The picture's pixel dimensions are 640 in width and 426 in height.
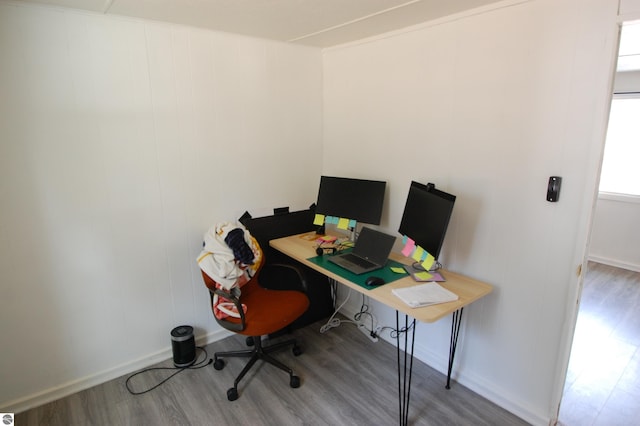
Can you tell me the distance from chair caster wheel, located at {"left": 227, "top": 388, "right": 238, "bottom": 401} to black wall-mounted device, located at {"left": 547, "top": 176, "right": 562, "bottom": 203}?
218 centimetres

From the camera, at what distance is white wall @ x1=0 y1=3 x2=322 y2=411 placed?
207cm

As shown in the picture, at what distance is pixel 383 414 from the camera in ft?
7.14

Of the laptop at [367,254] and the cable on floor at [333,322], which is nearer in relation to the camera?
the laptop at [367,254]

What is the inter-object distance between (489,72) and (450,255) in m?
1.16

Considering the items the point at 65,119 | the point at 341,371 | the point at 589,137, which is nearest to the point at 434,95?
the point at 589,137

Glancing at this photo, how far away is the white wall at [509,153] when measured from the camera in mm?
1775

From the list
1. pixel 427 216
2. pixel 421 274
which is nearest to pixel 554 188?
pixel 427 216

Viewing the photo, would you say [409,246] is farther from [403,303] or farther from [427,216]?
[403,303]

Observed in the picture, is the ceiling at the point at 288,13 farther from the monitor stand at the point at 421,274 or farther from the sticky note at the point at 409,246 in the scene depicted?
the monitor stand at the point at 421,274

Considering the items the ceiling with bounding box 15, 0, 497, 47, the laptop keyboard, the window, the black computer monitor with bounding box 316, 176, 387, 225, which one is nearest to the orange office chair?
the laptop keyboard

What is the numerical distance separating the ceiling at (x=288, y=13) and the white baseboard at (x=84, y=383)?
232 centimetres

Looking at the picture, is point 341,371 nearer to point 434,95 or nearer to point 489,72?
point 434,95

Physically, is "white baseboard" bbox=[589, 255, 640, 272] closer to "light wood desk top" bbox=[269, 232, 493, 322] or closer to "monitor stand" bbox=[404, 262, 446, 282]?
"light wood desk top" bbox=[269, 232, 493, 322]

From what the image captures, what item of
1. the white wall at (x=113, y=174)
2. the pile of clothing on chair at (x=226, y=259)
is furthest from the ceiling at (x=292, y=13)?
the pile of clothing on chair at (x=226, y=259)
